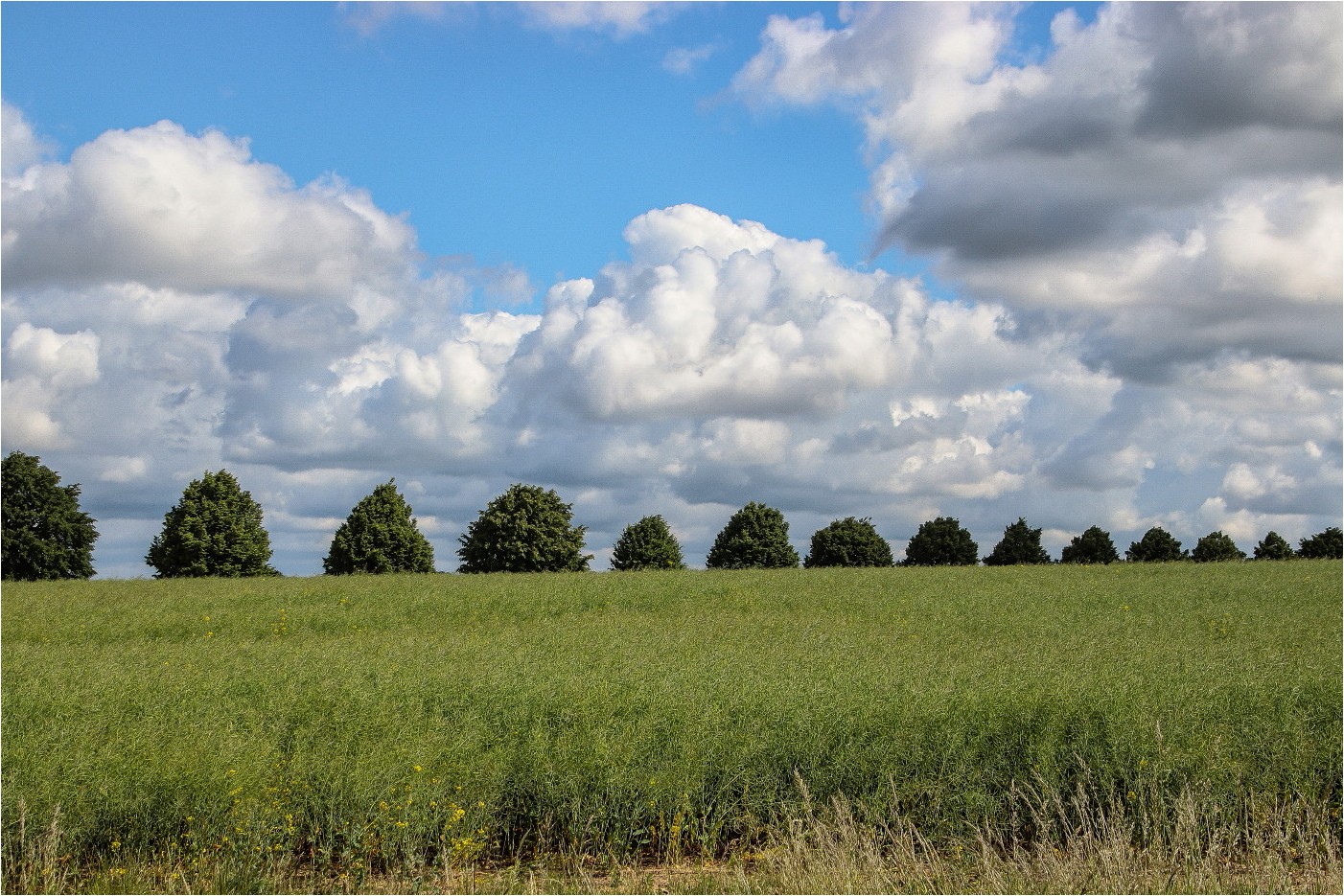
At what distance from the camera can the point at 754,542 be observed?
5672 cm

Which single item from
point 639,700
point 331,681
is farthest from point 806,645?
point 331,681

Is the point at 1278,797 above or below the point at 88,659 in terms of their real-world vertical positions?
below

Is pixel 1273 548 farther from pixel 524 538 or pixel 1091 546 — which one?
pixel 524 538

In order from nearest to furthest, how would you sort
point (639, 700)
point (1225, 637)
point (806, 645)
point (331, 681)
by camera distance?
Result: point (639, 700) < point (331, 681) < point (806, 645) < point (1225, 637)

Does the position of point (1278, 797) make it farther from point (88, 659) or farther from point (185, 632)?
point (185, 632)

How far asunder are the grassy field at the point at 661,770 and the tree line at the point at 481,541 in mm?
Answer: 31065

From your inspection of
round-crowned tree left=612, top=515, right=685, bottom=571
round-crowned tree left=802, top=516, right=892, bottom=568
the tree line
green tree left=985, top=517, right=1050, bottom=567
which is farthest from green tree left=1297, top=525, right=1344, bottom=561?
round-crowned tree left=612, top=515, right=685, bottom=571

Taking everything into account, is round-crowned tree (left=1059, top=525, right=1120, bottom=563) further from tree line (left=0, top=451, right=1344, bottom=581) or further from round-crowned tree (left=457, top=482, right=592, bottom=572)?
round-crowned tree (left=457, top=482, right=592, bottom=572)

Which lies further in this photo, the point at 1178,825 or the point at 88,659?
the point at 88,659

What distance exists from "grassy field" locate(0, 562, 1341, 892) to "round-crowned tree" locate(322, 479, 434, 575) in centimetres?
3157

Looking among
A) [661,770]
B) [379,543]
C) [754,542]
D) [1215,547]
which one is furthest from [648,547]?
[661,770]

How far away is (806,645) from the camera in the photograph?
62.7ft

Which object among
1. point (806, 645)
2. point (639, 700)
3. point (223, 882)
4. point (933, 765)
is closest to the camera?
point (223, 882)

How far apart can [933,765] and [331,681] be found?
774 cm
